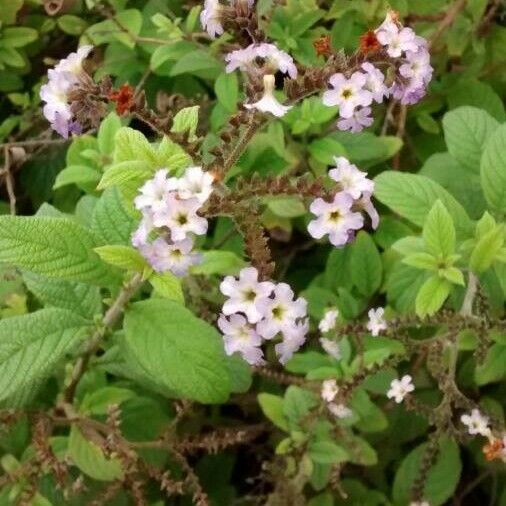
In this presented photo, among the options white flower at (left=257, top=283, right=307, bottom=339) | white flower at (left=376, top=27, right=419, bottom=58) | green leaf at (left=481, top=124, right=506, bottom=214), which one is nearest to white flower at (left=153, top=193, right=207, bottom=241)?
white flower at (left=257, top=283, right=307, bottom=339)

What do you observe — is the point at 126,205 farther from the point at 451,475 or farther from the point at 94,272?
the point at 451,475

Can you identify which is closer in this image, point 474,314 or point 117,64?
point 474,314

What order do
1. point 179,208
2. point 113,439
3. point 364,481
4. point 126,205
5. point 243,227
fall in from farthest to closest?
point 364,481
point 113,439
point 126,205
point 243,227
point 179,208

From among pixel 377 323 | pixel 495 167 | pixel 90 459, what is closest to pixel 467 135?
pixel 495 167

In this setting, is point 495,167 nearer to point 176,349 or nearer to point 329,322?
point 329,322

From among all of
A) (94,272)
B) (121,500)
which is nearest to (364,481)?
(121,500)

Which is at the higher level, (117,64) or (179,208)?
(179,208)
